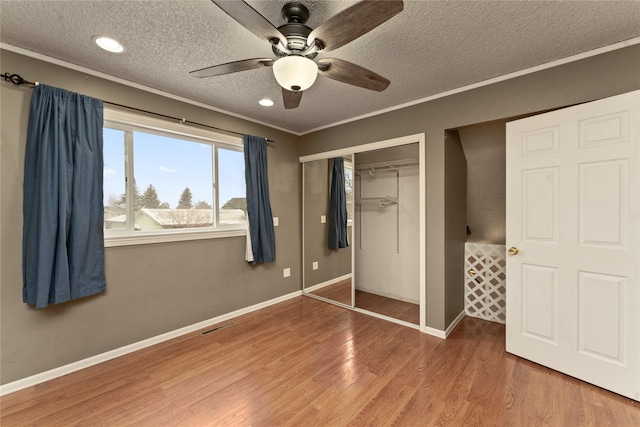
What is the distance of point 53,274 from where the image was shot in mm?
2033

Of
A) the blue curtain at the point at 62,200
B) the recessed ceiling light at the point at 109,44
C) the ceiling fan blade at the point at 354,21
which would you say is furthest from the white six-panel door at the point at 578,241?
the blue curtain at the point at 62,200

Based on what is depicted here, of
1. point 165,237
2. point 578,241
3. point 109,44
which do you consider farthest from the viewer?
point 165,237

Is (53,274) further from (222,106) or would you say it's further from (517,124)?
(517,124)

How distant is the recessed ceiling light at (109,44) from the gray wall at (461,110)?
240cm

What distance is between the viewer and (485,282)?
124 inches

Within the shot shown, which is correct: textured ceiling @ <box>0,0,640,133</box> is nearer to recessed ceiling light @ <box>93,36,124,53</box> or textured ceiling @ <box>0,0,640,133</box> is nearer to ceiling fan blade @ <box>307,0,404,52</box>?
recessed ceiling light @ <box>93,36,124,53</box>

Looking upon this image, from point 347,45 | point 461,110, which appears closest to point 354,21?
point 347,45

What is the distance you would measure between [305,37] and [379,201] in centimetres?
245

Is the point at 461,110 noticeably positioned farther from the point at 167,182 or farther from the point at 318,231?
the point at 167,182

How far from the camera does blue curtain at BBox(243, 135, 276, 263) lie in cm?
331

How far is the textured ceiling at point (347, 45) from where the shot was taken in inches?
61.1

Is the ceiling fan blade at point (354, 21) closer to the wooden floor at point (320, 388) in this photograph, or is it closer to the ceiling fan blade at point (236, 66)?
the ceiling fan blade at point (236, 66)

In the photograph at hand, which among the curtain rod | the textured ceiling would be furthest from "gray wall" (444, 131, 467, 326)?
the curtain rod

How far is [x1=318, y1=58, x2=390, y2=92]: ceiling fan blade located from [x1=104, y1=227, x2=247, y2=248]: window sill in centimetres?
217
